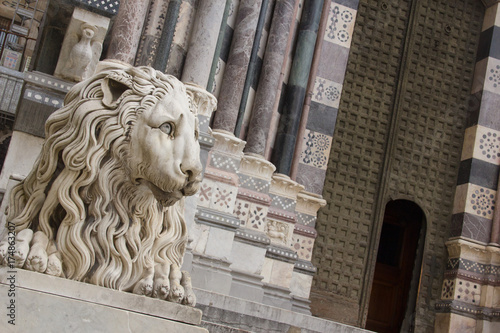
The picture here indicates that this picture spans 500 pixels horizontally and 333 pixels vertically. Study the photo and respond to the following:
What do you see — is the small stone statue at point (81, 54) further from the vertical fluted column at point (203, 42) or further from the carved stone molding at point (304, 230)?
the carved stone molding at point (304, 230)

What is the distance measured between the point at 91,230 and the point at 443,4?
8.04 m

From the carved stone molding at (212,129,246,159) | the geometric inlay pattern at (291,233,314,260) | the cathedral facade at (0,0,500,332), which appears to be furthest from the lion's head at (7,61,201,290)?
the geometric inlay pattern at (291,233,314,260)

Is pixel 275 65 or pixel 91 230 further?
pixel 275 65

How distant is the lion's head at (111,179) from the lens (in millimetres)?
2270

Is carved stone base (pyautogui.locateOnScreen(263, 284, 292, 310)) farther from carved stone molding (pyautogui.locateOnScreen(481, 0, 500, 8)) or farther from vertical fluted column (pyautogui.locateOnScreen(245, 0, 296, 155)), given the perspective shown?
carved stone molding (pyautogui.locateOnScreen(481, 0, 500, 8))

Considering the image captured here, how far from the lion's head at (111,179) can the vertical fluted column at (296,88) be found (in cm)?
448

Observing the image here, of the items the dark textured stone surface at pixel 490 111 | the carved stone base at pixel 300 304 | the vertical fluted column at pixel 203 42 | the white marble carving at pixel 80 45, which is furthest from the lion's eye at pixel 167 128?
the dark textured stone surface at pixel 490 111

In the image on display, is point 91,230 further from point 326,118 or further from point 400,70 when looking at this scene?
point 400,70

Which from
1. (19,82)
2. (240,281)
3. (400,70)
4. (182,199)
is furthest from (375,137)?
(182,199)

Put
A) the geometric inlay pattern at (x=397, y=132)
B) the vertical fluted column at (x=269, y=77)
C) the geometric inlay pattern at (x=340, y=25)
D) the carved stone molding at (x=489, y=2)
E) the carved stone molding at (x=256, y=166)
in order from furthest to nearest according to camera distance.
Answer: the carved stone molding at (x=489, y=2) → the geometric inlay pattern at (x=397, y=132) → the geometric inlay pattern at (x=340, y=25) → the vertical fluted column at (x=269, y=77) → the carved stone molding at (x=256, y=166)

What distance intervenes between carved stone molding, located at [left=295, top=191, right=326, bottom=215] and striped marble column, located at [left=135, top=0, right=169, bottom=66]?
271cm

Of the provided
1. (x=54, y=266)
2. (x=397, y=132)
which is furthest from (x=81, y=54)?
(x=397, y=132)

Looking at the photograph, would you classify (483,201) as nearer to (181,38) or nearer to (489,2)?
(489,2)

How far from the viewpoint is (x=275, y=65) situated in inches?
264
